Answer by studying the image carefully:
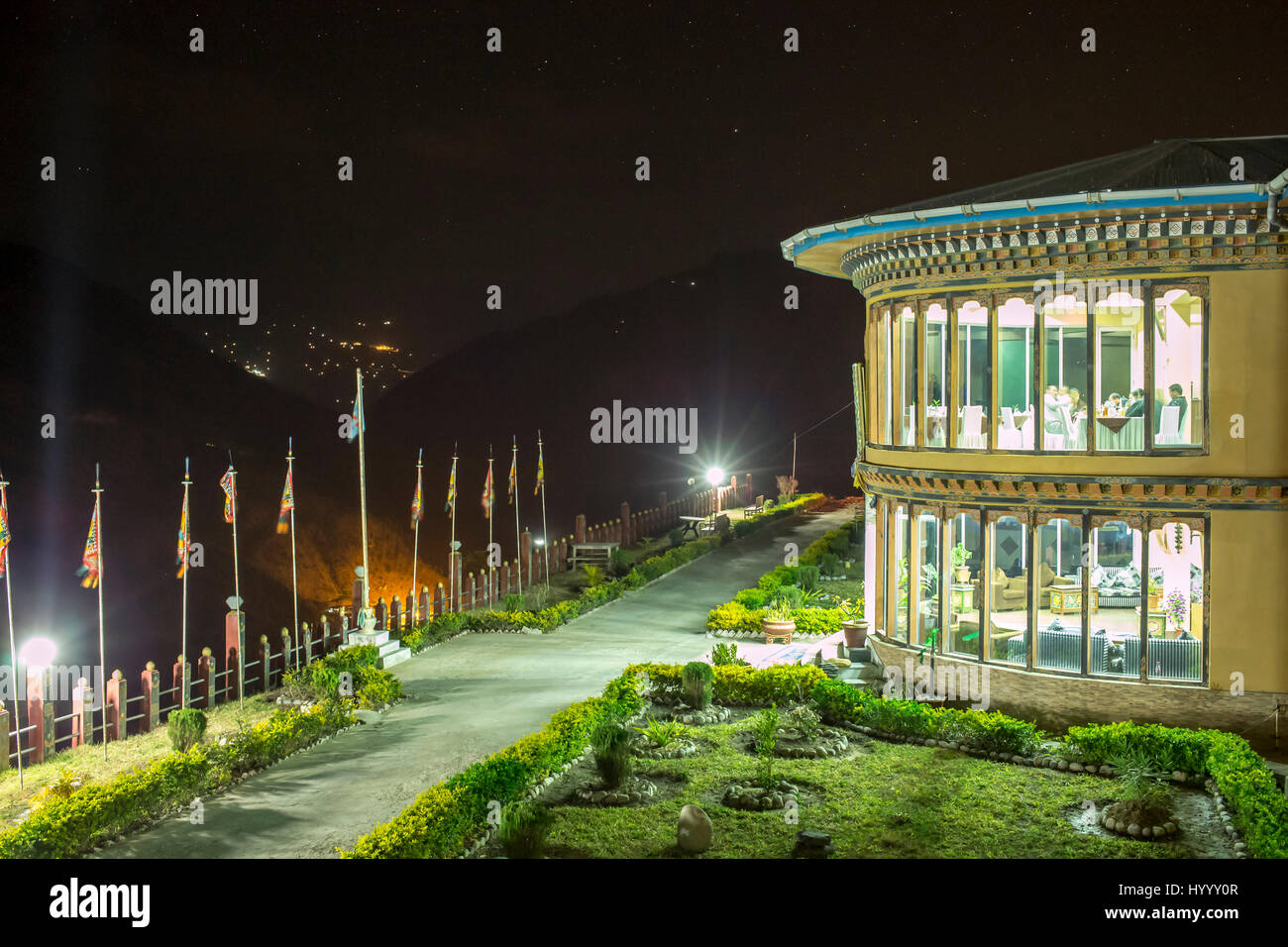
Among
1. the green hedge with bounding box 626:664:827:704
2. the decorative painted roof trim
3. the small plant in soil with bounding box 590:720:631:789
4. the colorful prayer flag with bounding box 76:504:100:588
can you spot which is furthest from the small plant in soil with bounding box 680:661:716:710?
the colorful prayer flag with bounding box 76:504:100:588

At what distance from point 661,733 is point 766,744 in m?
1.69

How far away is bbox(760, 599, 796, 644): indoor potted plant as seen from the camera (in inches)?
1062

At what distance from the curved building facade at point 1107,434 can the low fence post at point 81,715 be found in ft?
46.7

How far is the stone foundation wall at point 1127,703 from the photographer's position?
58.3 feet

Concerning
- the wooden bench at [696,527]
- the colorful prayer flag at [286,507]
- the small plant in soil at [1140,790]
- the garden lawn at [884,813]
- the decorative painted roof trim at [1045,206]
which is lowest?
the garden lawn at [884,813]

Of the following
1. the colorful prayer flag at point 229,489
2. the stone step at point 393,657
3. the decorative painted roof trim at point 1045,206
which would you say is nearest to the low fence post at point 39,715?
the colorful prayer flag at point 229,489

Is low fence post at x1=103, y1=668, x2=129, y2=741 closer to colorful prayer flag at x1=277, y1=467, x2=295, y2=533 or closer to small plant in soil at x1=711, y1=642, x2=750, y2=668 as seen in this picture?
colorful prayer flag at x1=277, y1=467, x2=295, y2=533

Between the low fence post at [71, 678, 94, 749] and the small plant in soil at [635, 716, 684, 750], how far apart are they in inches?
351

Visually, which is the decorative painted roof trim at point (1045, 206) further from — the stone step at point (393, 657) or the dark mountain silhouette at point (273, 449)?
the dark mountain silhouette at point (273, 449)

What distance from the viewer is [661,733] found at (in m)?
17.9

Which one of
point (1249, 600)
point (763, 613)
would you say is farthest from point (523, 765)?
point (763, 613)

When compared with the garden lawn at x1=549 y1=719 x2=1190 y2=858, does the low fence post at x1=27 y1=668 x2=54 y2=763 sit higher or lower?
higher

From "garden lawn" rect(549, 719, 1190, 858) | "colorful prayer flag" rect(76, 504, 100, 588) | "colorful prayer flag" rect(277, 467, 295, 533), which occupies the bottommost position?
"garden lawn" rect(549, 719, 1190, 858)

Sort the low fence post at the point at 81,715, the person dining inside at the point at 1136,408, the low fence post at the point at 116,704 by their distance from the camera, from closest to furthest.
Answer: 1. the low fence post at the point at 81,715
2. the low fence post at the point at 116,704
3. the person dining inside at the point at 1136,408
